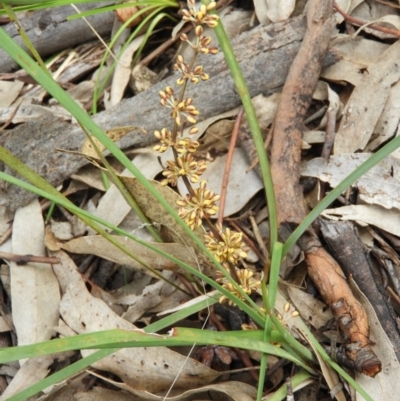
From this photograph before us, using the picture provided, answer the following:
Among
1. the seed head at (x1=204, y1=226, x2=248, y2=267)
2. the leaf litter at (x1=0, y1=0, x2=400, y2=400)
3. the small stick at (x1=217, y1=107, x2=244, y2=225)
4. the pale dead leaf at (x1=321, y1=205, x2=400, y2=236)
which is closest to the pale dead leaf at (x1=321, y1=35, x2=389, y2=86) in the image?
the leaf litter at (x1=0, y1=0, x2=400, y2=400)

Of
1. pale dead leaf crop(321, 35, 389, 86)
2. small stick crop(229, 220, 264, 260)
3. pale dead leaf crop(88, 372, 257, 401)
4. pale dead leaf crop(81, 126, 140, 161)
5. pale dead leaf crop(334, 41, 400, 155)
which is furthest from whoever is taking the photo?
pale dead leaf crop(321, 35, 389, 86)

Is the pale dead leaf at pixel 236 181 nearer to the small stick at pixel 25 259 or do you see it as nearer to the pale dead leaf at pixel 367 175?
the pale dead leaf at pixel 367 175

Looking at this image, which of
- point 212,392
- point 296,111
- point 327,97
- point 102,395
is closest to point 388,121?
point 327,97

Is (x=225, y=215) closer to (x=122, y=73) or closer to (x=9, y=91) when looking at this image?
(x=122, y=73)

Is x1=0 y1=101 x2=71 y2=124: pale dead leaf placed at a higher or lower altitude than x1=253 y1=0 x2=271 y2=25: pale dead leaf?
lower

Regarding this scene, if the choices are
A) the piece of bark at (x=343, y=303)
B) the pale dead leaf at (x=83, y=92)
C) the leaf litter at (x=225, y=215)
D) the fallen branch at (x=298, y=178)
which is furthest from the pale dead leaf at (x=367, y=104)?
the pale dead leaf at (x=83, y=92)

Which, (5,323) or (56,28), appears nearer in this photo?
(5,323)

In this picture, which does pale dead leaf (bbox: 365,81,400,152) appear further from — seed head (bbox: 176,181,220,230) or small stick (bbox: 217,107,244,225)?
seed head (bbox: 176,181,220,230)
